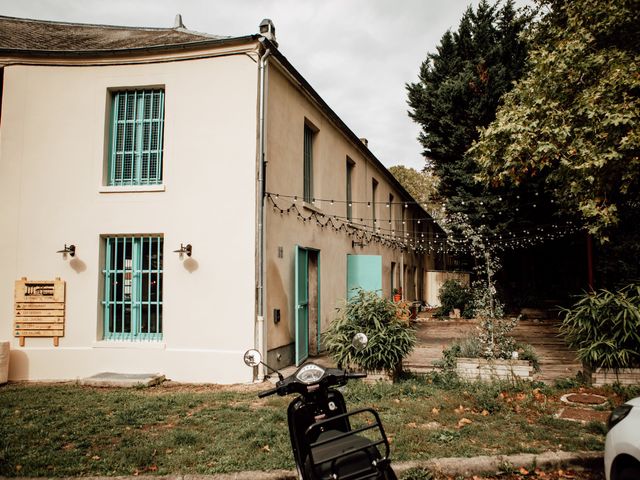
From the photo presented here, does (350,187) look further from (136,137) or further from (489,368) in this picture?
(489,368)

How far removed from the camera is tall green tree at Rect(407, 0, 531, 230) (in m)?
16.6

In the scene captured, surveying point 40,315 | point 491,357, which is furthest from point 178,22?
point 491,357

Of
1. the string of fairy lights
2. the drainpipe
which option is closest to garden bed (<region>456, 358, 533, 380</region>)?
the drainpipe

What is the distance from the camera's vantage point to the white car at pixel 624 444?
2736 millimetres

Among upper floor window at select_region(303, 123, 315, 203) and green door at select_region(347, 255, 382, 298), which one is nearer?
upper floor window at select_region(303, 123, 315, 203)

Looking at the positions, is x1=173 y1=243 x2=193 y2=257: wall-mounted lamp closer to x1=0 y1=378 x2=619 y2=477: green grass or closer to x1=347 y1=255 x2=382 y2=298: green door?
x1=0 y1=378 x2=619 y2=477: green grass

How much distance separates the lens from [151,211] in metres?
8.52

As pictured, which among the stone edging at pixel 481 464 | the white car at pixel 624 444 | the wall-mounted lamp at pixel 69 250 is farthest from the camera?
the wall-mounted lamp at pixel 69 250

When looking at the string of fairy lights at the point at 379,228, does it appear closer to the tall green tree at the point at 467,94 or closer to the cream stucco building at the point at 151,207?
the cream stucco building at the point at 151,207

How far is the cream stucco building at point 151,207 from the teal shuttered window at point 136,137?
3 cm

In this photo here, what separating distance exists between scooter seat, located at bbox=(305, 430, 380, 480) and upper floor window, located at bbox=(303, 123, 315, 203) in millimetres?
8543

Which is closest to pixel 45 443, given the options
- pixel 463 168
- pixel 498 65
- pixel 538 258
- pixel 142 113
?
pixel 142 113

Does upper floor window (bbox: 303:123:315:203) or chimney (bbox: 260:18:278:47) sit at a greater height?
chimney (bbox: 260:18:278:47)

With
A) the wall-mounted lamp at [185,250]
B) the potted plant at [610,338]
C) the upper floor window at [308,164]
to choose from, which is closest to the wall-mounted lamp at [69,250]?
the wall-mounted lamp at [185,250]
